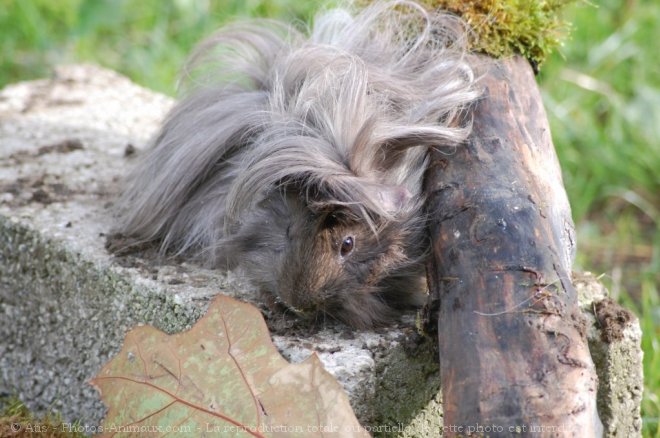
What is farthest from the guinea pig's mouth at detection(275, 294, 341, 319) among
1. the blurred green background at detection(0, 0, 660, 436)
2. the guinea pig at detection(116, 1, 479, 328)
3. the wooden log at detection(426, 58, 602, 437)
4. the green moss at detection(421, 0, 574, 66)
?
the blurred green background at detection(0, 0, 660, 436)

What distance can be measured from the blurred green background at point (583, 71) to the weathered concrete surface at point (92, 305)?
134cm

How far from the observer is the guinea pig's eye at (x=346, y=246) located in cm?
227

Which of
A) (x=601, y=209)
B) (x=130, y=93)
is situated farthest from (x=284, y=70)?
(x=601, y=209)

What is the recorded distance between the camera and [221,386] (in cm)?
202

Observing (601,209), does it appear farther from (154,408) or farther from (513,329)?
(154,408)

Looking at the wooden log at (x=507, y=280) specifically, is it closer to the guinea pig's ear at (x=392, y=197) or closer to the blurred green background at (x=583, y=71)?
the guinea pig's ear at (x=392, y=197)

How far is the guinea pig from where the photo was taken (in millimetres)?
2244

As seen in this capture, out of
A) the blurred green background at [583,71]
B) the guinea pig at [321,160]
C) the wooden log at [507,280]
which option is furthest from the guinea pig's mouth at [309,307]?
the blurred green background at [583,71]

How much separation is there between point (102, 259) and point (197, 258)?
282mm

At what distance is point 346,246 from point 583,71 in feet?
11.0

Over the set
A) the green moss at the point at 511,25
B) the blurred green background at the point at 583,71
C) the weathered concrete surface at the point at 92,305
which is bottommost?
the blurred green background at the point at 583,71

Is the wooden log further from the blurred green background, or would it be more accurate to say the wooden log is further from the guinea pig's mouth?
the blurred green background

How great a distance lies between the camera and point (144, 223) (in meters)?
2.85

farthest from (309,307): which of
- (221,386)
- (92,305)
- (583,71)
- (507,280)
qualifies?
(583,71)
